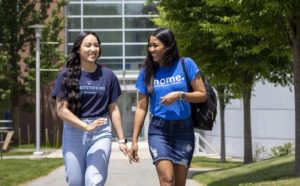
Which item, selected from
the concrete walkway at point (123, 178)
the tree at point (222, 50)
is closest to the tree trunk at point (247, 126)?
the tree at point (222, 50)

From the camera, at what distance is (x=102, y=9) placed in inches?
1563

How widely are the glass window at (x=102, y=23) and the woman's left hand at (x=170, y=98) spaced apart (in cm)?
3404

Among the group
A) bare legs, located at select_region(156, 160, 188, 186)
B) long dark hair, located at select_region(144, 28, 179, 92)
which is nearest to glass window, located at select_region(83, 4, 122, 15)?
long dark hair, located at select_region(144, 28, 179, 92)

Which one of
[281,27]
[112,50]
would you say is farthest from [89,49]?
[112,50]

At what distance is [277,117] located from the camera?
2564 cm

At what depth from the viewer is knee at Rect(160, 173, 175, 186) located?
5.88 m

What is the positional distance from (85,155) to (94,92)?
55 centimetres

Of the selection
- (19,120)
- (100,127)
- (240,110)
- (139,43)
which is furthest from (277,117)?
(100,127)

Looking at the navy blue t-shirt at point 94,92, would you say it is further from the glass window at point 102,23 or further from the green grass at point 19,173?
the glass window at point 102,23

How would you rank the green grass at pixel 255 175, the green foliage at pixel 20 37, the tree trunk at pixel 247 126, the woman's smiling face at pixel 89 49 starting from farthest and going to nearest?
the green foliage at pixel 20 37 → the tree trunk at pixel 247 126 → the green grass at pixel 255 175 → the woman's smiling face at pixel 89 49

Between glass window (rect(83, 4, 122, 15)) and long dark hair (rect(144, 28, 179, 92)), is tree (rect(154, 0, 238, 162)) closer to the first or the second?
long dark hair (rect(144, 28, 179, 92))

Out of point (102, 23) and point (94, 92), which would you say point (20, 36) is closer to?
point (102, 23)

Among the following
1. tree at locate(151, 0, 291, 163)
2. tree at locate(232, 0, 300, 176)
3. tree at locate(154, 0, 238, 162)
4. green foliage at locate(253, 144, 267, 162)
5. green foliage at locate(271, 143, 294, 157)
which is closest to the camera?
tree at locate(232, 0, 300, 176)

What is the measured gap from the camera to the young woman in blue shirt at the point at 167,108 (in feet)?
19.6
